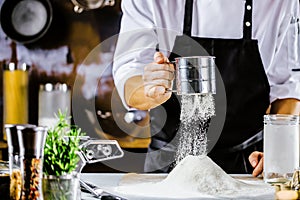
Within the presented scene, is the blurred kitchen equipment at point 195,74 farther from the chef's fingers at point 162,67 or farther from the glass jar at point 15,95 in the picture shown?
the glass jar at point 15,95

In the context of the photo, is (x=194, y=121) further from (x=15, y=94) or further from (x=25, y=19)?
(x=25, y=19)

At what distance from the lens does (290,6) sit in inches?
113

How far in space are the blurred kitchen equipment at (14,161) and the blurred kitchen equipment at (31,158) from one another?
0.01 m

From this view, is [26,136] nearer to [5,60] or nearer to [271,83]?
[271,83]

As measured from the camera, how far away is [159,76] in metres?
2.34

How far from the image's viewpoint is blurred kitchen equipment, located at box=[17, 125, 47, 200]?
1.37 metres

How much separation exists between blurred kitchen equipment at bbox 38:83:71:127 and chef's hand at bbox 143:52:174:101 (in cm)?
140

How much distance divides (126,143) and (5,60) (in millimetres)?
845

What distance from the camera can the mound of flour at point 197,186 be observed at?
1.90m

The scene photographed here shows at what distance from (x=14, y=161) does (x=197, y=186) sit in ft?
2.26

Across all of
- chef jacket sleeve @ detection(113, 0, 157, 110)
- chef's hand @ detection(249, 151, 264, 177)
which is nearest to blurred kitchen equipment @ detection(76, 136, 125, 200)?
chef's hand @ detection(249, 151, 264, 177)

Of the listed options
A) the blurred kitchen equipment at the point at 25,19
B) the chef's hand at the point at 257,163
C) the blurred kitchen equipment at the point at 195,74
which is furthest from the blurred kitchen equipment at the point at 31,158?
the blurred kitchen equipment at the point at 25,19

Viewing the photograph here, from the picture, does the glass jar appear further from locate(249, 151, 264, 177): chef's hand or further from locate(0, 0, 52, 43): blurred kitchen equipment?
locate(249, 151, 264, 177): chef's hand

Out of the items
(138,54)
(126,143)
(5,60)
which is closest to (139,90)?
(138,54)
